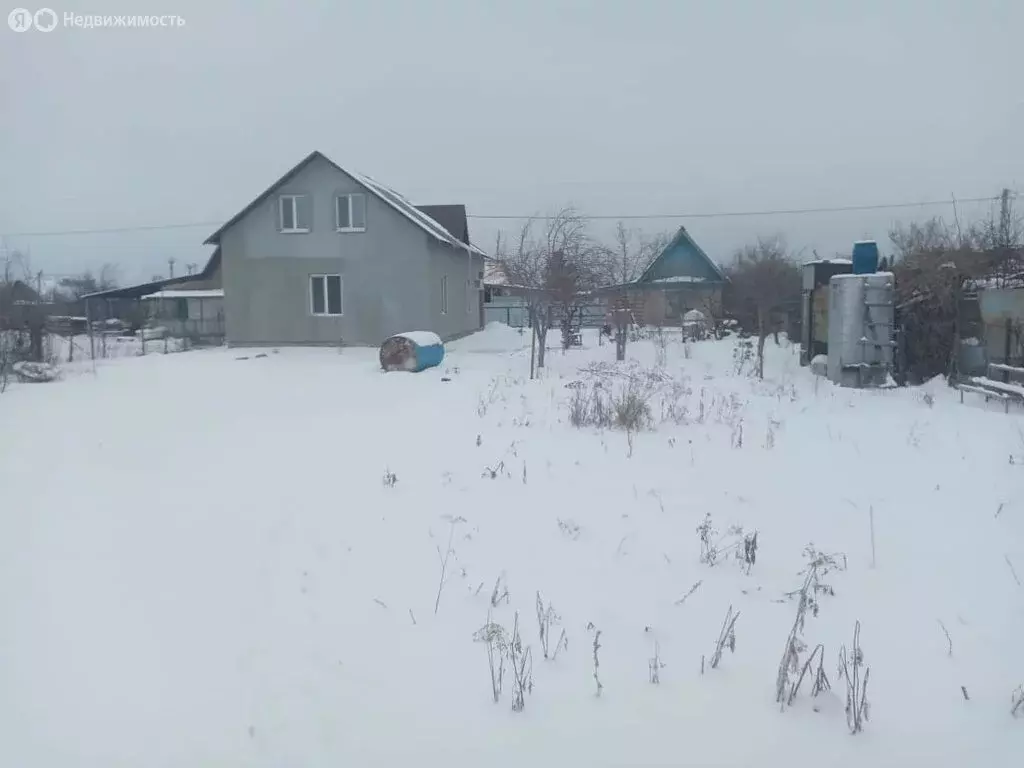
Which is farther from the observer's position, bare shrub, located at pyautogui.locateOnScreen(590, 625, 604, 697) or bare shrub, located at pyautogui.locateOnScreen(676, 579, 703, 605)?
bare shrub, located at pyautogui.locateOnScreen(676, 579, 703, 605)

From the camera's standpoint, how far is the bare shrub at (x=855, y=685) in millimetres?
2764

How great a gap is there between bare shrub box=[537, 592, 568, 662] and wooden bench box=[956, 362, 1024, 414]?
790 centimetres

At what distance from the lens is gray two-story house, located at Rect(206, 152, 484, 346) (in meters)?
19.7

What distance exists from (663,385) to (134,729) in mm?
8951

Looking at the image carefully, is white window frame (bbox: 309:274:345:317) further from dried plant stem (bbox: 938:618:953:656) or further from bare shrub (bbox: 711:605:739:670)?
dried plant stem (bbox: 938:618:953:656)

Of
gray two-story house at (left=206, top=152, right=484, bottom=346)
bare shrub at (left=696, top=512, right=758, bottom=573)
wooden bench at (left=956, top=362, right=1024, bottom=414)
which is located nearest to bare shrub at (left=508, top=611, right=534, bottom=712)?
bare shrub at (left=696, top=512, right=758, bottom=573)

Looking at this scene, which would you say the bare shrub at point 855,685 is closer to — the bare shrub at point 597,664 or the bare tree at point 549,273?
the bare shrub at point 597,664

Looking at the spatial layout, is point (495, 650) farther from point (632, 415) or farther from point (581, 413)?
point (581, 413)

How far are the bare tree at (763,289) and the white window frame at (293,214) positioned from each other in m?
11.7

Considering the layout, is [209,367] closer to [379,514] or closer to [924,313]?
[379,514]

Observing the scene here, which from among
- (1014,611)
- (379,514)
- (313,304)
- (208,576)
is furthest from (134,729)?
(313,304)

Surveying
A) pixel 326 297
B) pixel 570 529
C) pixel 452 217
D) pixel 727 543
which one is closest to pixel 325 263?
pixel 326 297

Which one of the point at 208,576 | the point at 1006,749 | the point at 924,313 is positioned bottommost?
the point at 1006,749

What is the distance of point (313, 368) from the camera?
51.4 feet
